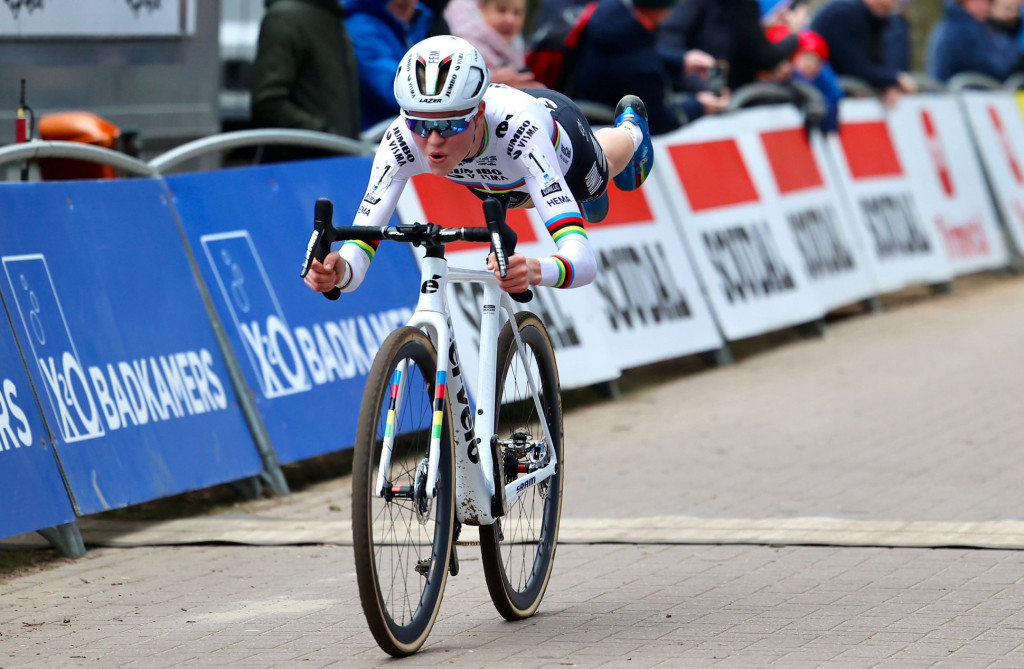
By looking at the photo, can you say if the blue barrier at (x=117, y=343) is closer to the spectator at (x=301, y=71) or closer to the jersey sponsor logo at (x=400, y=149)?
the spectator at (x=301, y=71)

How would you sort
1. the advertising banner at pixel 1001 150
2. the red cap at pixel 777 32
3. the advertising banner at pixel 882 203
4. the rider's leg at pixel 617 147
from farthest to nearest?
1. the advertising banner at pixel 1001 150
2. the advertising banner at pixel 882 203
3. the red cap at pixel 777 32
4. the rider's leg at pixel 617 147

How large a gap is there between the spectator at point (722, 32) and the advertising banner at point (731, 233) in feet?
1.98

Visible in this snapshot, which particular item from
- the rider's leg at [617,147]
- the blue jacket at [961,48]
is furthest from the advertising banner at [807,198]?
the rider's leg at [617,147]

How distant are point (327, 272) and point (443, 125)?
0.60 m

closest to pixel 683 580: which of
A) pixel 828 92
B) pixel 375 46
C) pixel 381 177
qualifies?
pixel 381 177

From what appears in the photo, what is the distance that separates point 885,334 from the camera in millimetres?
13234

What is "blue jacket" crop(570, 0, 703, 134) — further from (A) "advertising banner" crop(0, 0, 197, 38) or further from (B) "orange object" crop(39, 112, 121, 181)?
(B) "orange object" crop(39, 112, 121, 181)

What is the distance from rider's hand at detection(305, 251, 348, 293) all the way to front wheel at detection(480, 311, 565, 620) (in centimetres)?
69

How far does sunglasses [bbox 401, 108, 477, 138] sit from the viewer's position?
5125 mm

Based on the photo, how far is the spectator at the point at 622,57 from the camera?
1080 cm

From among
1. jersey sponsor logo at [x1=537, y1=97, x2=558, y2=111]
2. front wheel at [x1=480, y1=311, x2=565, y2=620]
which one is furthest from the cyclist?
front wheel at [x1=480, y1=311, x2=565, y2=620]

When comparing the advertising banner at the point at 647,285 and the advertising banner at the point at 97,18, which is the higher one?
the advertising banner at the point at 97,18

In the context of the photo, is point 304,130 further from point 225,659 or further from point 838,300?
point 838,300

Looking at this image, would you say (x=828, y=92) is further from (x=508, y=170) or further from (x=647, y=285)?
(x=508, y=170)
